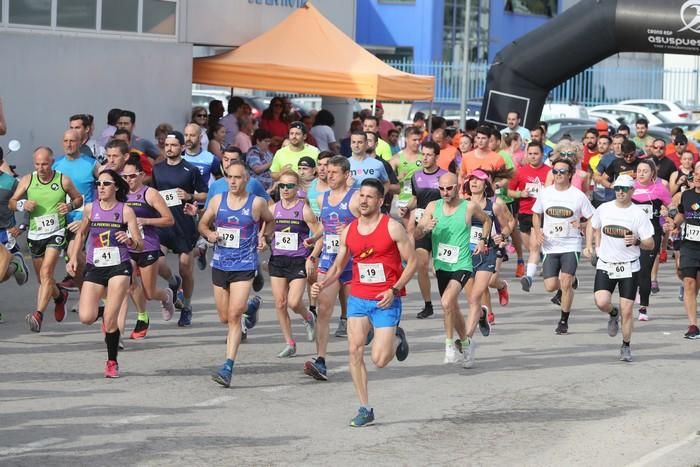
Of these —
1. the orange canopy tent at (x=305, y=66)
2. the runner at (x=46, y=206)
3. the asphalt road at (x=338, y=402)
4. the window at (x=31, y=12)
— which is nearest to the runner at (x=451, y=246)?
the asphalt road at (x=338, y=402)

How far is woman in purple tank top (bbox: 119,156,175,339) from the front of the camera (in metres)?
12.4

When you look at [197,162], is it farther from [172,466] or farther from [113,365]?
[172,466]

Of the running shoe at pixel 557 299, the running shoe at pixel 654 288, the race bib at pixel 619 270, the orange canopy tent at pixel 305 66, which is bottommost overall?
the running shoe at pixel 557 299

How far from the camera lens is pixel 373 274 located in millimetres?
9586

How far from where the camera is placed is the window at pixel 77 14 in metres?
20.1

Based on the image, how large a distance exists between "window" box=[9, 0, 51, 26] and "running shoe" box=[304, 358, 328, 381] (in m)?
10.0

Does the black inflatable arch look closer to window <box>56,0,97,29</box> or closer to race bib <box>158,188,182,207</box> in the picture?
window <box>56,0,97,29</box>

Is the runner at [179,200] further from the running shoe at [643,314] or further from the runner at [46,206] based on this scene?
the running shoe at [643,314]

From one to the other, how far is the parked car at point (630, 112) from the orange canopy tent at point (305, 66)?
18563mm

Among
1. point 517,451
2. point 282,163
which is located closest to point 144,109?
point 282,163

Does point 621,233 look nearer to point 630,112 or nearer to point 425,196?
point 425,196

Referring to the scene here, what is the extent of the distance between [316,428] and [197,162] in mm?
5802

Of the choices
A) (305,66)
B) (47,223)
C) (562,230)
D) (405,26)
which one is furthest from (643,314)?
(405,26)

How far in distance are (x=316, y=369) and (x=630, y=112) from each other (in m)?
31.7
